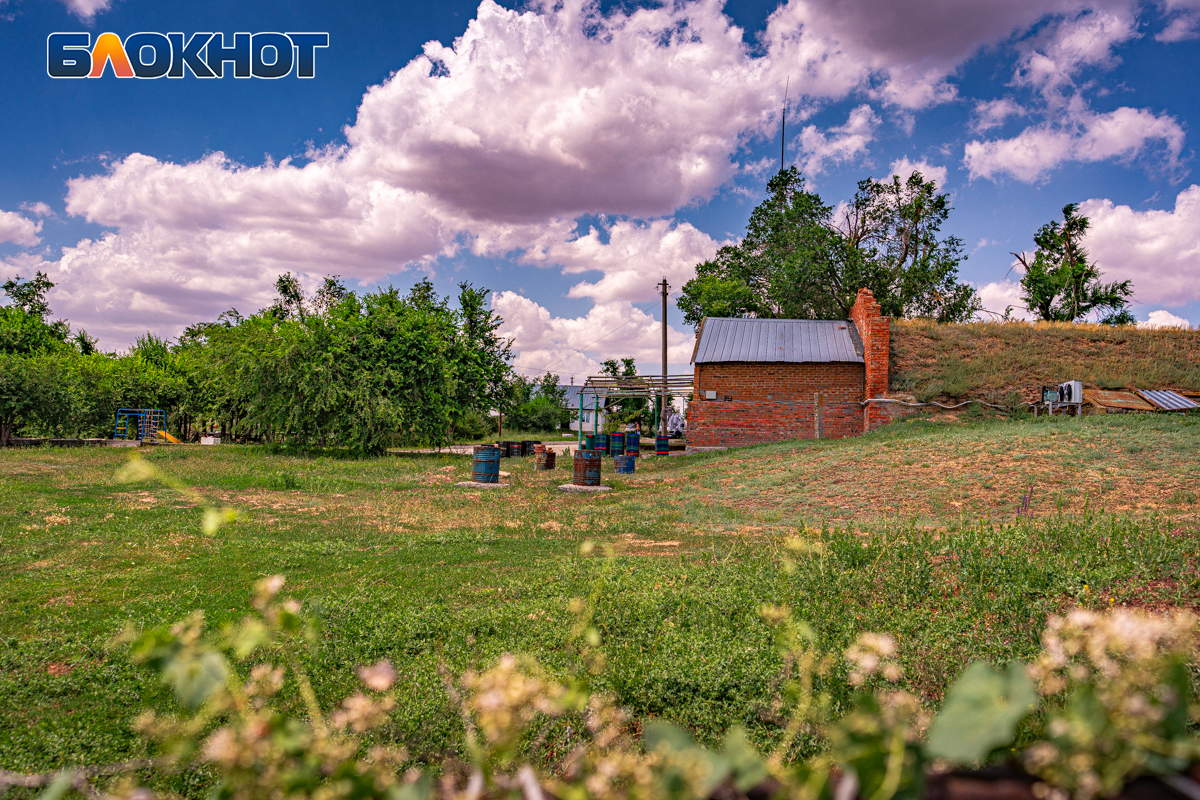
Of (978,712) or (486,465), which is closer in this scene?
(978,712)

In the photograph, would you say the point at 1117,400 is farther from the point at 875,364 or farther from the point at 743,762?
the point at 743,762

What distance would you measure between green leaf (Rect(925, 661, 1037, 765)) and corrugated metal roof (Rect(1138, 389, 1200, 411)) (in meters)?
20.6

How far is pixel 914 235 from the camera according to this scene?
34.3 metres

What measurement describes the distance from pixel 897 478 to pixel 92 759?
416 inches

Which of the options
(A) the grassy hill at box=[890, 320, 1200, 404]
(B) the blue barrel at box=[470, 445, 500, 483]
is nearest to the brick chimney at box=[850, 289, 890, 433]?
(A) the grassy hill at box=[890, 320, 1200, 404]

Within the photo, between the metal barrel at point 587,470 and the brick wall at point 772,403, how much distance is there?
889 cm

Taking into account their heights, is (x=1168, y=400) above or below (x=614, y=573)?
above

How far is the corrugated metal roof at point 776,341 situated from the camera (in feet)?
70.0

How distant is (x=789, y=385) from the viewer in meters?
21.1

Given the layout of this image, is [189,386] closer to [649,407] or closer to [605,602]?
[649,407]

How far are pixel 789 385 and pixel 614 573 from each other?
55.3 ft

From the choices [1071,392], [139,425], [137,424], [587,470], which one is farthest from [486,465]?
[137,424]

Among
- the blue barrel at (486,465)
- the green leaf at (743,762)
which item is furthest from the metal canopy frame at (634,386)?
the green leaf at (743,762)

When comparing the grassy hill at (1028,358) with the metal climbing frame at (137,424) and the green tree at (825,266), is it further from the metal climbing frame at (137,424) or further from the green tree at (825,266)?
the metal climbing frame at (137,424)
